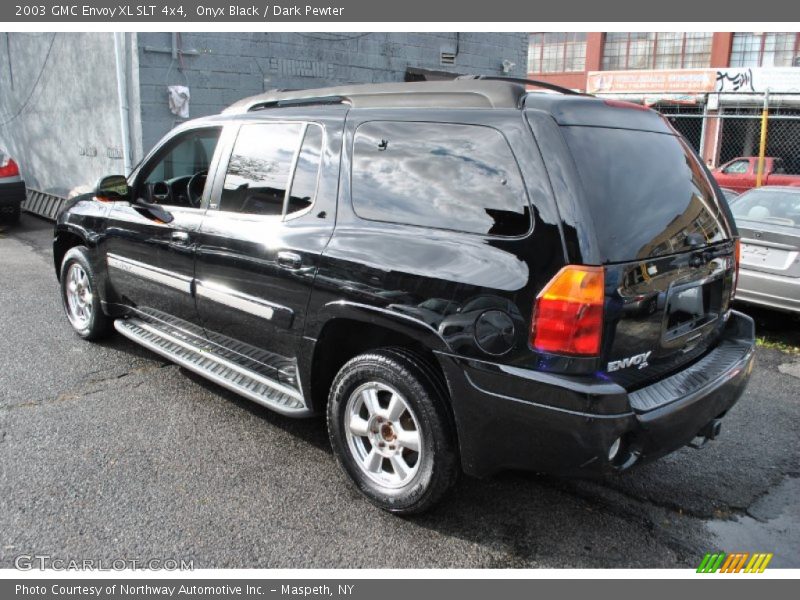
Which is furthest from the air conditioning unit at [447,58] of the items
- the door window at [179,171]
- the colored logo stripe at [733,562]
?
the colored logo stripe at [733,562]

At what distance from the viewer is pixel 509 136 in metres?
2.70

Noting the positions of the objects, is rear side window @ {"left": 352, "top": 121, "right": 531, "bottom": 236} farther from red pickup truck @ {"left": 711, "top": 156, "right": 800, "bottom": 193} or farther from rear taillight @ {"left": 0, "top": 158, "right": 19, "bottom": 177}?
red pickup truck @ {"left": 711, "top": 156, "right": 800, "bottom": 193}

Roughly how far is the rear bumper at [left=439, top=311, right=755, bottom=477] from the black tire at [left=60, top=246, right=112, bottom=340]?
3.43m

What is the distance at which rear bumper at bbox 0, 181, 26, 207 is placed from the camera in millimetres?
10469

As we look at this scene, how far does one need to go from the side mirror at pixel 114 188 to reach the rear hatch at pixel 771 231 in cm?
503

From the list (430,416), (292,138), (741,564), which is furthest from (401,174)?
(741,564)

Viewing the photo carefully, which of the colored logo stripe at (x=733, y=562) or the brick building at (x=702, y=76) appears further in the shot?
the brick building at (x=702, y=76)

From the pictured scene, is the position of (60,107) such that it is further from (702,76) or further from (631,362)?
(702,76)

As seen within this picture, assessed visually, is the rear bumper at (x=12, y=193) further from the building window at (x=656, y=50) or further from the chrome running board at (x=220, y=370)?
the building window at (x=656, y=50)

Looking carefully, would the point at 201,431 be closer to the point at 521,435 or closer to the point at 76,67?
the point at 521,435

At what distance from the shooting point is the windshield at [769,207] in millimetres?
5938

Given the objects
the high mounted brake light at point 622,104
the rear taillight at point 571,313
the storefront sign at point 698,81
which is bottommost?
the rear taillight at point 571,313

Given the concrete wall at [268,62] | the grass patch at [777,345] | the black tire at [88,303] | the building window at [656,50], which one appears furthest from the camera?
the building window at [656,50]

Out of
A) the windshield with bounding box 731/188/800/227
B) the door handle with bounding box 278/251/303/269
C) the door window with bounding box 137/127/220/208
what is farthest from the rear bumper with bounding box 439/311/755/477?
the windshield with bounding box 731/188/800/227
